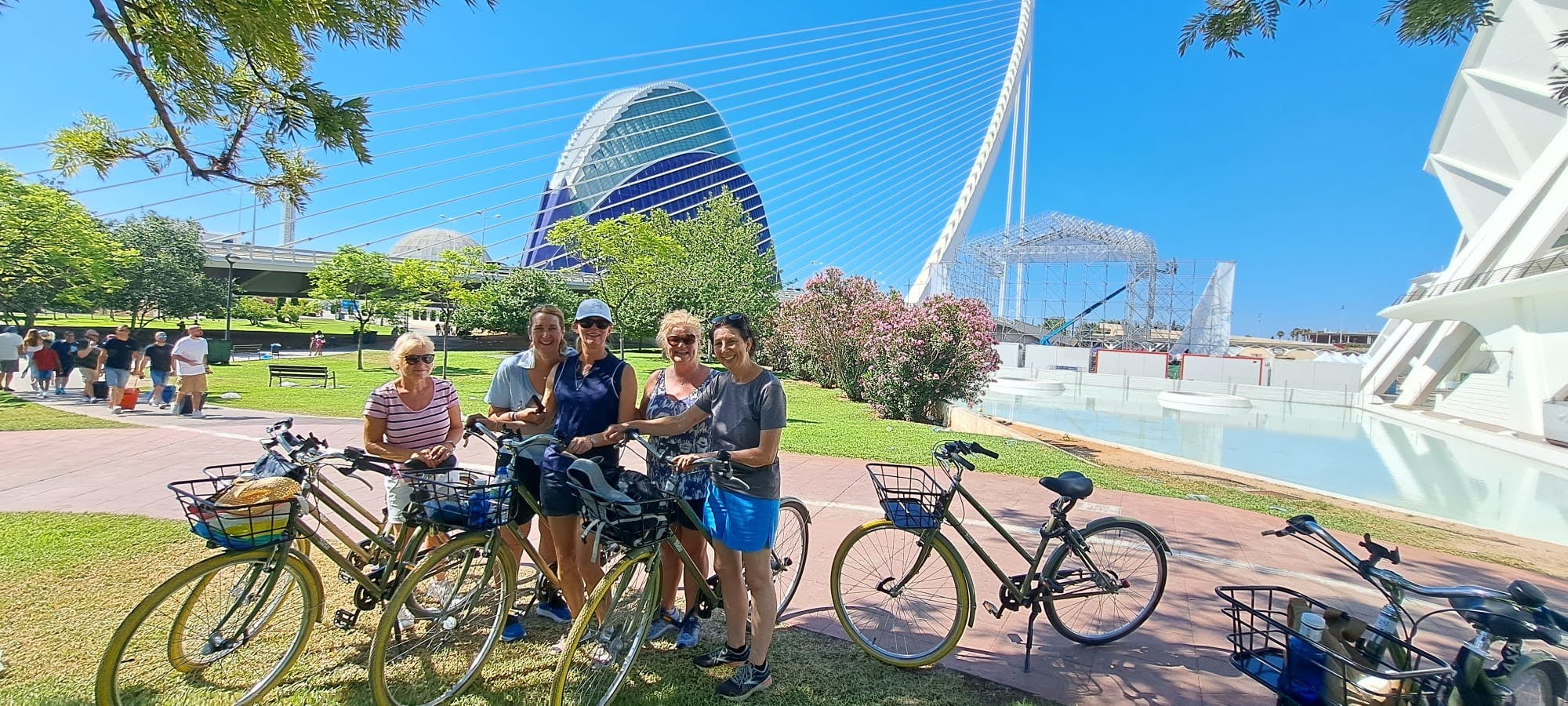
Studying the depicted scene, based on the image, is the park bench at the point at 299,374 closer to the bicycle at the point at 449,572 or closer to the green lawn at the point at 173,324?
the bicycle at the point at 449,572

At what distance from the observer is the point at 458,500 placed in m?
2.74

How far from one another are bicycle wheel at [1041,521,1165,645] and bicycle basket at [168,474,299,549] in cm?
313

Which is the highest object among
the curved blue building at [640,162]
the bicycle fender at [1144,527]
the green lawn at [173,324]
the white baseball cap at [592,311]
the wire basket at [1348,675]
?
the curved blue building at [640,162]

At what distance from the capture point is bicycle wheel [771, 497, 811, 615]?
3639 mm

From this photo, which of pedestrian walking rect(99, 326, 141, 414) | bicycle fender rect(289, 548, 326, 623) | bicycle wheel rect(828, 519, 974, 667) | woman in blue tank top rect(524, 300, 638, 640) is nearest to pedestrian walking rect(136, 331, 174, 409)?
pedestrian walking rect(99, 326, 141, 414)

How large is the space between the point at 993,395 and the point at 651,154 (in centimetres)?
5706

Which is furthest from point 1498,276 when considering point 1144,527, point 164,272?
point 164,272

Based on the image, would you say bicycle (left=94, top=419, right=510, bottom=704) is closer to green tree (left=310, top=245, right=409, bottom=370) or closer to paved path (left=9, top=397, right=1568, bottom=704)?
paved path (left=9, top=397, right=1568, bottom=704)

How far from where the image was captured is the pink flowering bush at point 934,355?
43.2 feet

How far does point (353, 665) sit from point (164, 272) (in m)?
43.1

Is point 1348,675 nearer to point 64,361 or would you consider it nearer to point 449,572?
point 449,572

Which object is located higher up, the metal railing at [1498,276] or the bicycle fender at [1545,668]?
the metal railing at [1498,276]

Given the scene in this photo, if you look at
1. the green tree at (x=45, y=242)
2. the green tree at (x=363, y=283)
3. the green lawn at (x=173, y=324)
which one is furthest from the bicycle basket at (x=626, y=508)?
the green lawn at (x=173, y=324)

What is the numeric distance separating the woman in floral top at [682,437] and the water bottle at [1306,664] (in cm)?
217
